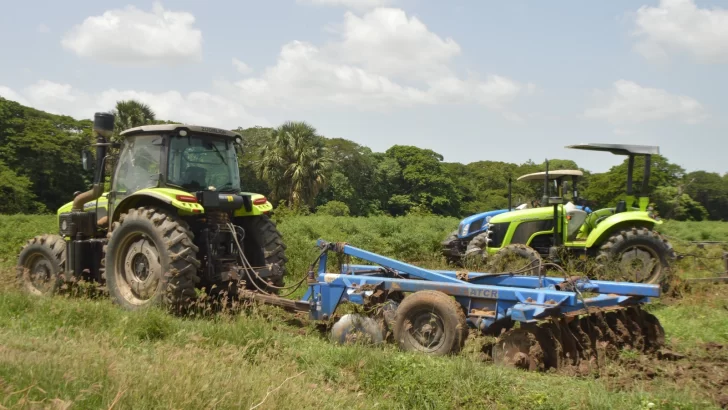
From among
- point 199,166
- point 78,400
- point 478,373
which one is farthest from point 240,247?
point 78,400

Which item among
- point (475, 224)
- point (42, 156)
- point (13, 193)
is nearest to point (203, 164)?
point (475, 224)

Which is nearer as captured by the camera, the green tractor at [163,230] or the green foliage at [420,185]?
the green tractor at [163,230]

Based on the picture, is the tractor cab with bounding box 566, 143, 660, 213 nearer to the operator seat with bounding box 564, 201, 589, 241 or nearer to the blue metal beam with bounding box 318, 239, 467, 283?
the operator seat with bounding box 564, 201, 589, 241

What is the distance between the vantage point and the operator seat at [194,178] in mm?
7953

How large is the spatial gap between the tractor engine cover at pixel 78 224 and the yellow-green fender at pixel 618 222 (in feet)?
25.8

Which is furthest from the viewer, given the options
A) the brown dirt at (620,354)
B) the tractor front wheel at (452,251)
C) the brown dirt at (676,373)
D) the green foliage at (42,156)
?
the green foliage at (42,156)

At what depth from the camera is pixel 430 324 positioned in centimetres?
600

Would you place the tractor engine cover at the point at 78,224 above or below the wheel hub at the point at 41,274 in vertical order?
above

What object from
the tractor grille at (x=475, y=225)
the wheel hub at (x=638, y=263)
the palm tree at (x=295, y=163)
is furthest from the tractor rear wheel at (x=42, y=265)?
the palm tree at (x=295, y=163)

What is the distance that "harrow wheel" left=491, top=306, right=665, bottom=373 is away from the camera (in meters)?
5.43

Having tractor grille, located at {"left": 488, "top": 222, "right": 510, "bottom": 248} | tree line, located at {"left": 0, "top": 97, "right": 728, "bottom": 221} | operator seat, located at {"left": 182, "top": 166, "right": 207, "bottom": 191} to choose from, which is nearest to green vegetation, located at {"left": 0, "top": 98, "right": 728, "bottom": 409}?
operator seat, located at {"left": 182, "top": 166, "right": 207, "bottom": 191}

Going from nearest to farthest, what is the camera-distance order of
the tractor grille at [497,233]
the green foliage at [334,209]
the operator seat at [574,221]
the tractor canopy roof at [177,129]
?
1. the tractor canopy roof at [177,129]
2. the operator seat at [574,221]
3. the tractor grille at [497,233]
4. the green foliage at [334,209]

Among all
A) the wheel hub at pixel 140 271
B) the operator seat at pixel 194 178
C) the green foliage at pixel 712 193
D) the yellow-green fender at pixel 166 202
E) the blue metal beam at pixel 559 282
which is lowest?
the wheel hub at pixel 140 271

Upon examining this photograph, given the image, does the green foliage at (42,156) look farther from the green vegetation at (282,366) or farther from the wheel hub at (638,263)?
the wheel hub at (638,263)
